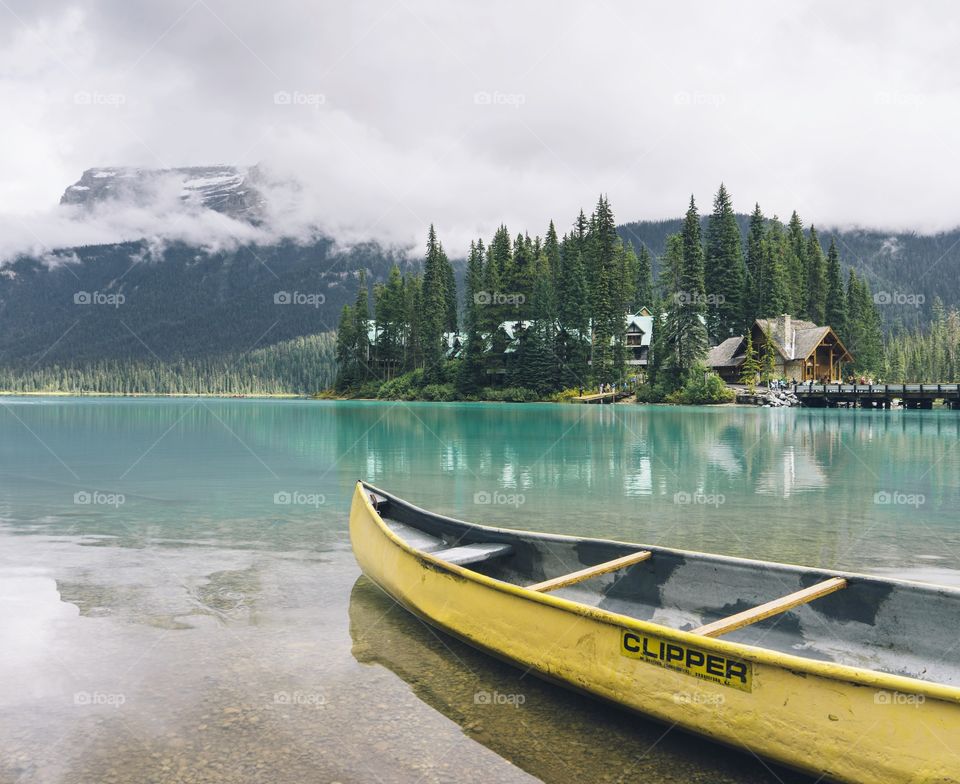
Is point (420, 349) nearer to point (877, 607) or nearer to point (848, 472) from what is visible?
point (848, 472)

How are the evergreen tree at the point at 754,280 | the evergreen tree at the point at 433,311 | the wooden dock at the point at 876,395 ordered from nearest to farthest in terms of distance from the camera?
the wooden dock at the point at 876,395 < the evergreen tree at the point at 754,280 < the evergreen tree at the point at 433,311

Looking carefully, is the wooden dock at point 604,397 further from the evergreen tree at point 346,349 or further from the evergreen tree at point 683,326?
the evergreen tree at point 346,349

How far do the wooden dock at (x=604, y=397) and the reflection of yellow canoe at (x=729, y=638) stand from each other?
80.5 m

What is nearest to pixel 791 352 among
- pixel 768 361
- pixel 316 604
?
pixel 768 361

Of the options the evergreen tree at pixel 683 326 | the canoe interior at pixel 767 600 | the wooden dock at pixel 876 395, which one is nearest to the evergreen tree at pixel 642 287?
the evergreen tree at pixel 683 326

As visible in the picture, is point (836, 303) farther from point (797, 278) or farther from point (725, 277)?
point (725, 277)

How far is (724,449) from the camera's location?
111ft

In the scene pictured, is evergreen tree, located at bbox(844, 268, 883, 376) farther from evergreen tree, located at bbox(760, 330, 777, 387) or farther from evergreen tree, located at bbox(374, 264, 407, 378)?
evergreen tree, located at bbox(374, 264, 407, 378)

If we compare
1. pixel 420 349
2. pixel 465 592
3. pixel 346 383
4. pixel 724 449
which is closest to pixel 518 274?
pixel 420 349

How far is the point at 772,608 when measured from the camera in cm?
648

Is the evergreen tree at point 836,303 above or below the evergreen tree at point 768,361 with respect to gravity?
above

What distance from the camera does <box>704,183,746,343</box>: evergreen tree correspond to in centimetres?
10047

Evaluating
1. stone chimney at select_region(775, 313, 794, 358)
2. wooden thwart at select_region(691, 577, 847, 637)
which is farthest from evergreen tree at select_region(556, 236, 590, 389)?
wooden thwart at select_region(691, 577, 847, 637)

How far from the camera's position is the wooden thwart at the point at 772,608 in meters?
6.03
